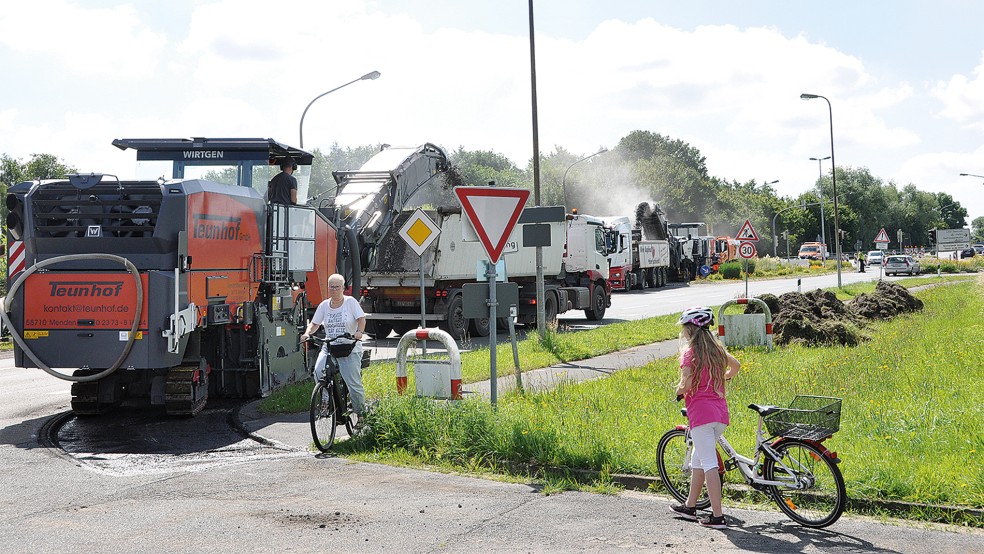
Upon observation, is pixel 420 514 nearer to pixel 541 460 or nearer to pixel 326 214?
pixel 541 460

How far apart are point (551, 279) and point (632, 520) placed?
1885 centimetres

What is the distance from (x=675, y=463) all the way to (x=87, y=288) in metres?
6.66

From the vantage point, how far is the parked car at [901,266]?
64.0 meters

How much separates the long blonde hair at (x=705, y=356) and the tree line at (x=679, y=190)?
7125 cm

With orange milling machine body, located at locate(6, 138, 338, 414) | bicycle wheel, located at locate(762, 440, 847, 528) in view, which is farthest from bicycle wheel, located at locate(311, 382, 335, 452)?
bicycle wheel, located at locate(762, 440, 847, 528)

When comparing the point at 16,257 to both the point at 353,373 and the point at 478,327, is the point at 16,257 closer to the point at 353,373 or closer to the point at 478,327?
the point at 353,373

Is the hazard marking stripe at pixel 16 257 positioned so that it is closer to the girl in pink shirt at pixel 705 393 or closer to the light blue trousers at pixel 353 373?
the light blue trousers at pixel 353 373

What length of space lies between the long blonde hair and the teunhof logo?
21.3ft

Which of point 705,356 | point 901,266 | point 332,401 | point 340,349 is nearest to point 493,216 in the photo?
point 340,349

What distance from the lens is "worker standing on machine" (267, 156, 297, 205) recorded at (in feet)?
42.5

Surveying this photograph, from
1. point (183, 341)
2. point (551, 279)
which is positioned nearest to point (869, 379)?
point (183, 341)

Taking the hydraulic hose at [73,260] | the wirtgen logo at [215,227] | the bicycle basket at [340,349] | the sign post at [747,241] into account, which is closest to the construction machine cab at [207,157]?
the wirtgen logo at [215,227]

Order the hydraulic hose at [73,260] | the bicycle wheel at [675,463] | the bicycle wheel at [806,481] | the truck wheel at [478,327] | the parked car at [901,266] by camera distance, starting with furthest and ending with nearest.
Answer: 1. the parked car at [901,266]
2. the truck wheel at [478,327]
3. the hydraulic hose at [73,260]
4. the bicycle wheel at [675,463]
5. the bicycle wheel at [806,481]

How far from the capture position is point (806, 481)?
6.48 metres
